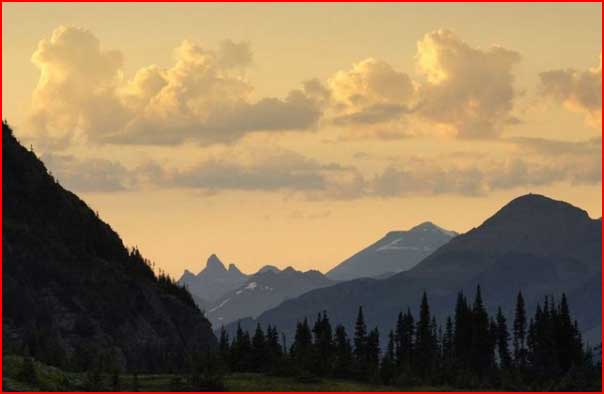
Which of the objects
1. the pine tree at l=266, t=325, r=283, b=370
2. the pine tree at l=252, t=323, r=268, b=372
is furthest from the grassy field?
the pine tree at l=252, t=323, r=268, b=372

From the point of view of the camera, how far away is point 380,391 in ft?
475

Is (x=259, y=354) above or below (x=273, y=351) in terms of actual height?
below

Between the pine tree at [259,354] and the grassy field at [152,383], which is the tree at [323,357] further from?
the pine tree at [259,354]

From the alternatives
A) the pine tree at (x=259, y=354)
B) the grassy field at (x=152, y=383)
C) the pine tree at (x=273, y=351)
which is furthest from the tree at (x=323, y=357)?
A: the pine tree at (x=259, y=354)

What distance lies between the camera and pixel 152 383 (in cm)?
14000

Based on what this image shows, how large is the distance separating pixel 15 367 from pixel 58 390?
6.93 metres

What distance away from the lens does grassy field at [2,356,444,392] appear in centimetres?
12225

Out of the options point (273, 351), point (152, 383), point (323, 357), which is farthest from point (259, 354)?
point (152, 383)

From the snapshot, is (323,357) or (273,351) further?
(273,351)

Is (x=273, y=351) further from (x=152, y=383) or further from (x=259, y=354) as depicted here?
(x=152, y=383)

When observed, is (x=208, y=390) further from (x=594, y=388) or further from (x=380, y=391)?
(x=594, y=388)

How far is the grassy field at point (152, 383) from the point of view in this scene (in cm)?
12225

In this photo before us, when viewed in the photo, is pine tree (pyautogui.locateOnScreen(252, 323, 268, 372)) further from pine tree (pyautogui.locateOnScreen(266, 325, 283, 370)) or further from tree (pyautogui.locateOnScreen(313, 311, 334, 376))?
tree (pyautogui.locateOnScreen(313, 311, 334, 376))

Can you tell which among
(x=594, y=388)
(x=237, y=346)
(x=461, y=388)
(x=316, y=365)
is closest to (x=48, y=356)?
(x=237, y=346)
